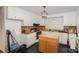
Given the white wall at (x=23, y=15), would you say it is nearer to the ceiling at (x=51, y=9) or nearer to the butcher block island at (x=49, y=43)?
the ceiling at (x=51, y=9)

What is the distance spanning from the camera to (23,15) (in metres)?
1.06

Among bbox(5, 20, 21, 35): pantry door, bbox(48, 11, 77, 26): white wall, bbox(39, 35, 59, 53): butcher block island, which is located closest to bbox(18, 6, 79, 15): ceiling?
bbox(48, 11, 77, 26): white wall

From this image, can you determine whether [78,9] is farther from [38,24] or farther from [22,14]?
[22,14]

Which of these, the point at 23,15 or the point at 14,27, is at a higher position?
the point at 23,15

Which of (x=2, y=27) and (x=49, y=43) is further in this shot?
(x=49, y=43)

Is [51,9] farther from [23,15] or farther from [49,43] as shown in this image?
[49,43]

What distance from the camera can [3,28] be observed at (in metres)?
1.00

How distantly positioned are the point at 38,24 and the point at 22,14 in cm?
27

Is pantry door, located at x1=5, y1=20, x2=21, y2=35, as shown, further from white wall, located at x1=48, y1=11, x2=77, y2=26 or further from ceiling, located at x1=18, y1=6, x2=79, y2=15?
white wall, located at x1=48, y1=11, x2=77, y2=26

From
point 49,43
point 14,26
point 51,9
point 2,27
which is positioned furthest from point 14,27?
point 49,43

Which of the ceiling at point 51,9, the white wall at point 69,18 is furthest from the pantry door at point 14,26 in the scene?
the white wall at point 69,18

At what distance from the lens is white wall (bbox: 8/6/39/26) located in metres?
0.96
